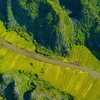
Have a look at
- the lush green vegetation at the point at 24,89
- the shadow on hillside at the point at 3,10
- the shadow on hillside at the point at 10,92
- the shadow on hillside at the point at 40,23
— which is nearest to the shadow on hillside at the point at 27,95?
the lush green vegetation at the point at 24,89

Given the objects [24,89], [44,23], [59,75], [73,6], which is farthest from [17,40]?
[24,89]

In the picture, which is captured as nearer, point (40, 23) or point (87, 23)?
point (40, 23)

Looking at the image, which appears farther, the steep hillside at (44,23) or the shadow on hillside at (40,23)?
the shadow on hillside at (40,23)

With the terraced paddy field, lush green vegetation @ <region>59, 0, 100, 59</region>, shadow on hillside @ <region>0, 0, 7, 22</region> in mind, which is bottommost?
the terraced paddy field

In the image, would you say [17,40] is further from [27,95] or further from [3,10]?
[27,95]

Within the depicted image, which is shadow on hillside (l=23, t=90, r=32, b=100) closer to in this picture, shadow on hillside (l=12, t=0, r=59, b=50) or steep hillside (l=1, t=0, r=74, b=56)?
steep hillside (l=1, t=0, r=74, b=56)

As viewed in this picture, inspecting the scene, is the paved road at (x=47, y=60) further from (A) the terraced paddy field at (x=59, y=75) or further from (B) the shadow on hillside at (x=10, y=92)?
(B) the shadow on hillside at (x=10, y=92)

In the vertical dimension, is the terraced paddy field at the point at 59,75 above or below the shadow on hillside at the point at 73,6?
below

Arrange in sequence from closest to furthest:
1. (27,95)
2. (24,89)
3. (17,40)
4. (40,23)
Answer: (27,95)
(24,89)
(17,40)
(40,23)

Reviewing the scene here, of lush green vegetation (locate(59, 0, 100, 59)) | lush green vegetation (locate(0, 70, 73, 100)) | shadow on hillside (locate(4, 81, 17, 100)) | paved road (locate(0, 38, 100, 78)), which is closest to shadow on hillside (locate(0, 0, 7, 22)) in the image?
paved road (locate(0, 38, 100, 78))

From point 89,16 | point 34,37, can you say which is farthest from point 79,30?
point 34,37

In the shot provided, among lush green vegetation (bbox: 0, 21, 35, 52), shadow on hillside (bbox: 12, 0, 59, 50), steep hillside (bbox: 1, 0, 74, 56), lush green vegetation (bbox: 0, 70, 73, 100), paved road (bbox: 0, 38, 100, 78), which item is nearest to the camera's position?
lush green vegetation (bbox: 0, 70, 73, 100)

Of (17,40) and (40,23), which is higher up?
(40,23)
